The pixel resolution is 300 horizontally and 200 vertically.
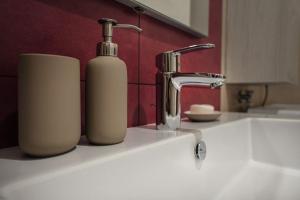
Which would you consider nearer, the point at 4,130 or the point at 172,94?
the point at 4,130

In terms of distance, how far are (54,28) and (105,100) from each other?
0.54ft

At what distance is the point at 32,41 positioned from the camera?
384mm

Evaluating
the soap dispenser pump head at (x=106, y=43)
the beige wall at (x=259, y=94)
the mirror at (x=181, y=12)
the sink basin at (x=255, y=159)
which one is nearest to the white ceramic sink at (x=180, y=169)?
the sink basin at (x=255, y=159)

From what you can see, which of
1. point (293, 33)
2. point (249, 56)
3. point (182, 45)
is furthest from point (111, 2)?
point (293, 33)

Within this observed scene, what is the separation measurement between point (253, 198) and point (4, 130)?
449 mm

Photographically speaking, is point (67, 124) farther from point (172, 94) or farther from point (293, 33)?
point (293, 33)

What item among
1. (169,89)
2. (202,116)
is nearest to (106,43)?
(169,89)

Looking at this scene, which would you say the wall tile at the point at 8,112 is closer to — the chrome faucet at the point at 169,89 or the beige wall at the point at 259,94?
the chrome faucet at the point at 169,89

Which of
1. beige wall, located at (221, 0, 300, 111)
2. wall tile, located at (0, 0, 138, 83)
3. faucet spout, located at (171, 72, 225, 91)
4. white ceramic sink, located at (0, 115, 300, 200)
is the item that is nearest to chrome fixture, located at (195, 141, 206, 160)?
white ceramic sink, located at (0, 115, 300, 200)

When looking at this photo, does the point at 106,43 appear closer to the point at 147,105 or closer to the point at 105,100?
the point at 105,100

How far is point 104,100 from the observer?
0.35 meters

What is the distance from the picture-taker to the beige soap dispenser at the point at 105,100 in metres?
0.35

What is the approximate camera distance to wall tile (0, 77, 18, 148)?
35 centimetres

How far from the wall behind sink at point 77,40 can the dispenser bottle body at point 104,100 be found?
10cm
